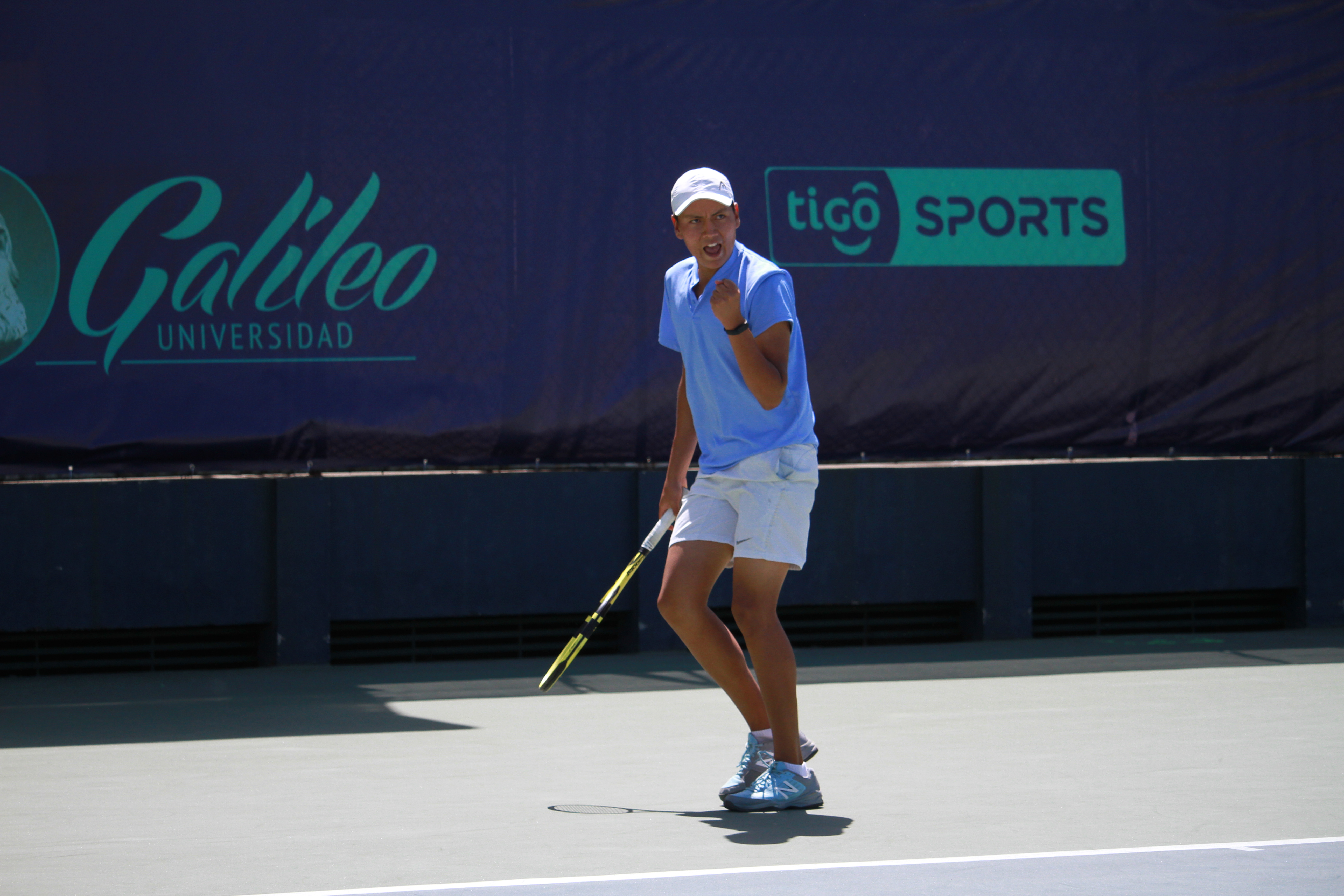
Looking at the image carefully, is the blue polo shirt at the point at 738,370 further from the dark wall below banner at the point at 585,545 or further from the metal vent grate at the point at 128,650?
the metal vent grate at the point at 128,650

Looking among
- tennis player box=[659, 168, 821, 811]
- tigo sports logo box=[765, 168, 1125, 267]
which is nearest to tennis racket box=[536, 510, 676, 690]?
tennis player box=[659, 168, 821, 811]

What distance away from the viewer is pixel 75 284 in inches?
303

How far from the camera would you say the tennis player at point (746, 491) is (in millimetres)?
4789

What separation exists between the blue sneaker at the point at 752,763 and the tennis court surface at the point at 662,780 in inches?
2.9

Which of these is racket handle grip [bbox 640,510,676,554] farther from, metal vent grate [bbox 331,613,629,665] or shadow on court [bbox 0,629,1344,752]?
metal vent grate [bbox 331,613,629,665]

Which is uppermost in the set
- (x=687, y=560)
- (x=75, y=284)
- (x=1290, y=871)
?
(x=75, y=284)

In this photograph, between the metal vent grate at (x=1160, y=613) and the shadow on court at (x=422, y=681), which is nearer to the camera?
the shadow on court at (x=422, y=681)

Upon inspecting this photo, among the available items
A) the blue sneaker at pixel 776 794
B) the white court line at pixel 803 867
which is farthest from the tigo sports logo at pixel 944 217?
the white court line at pixel 803 867

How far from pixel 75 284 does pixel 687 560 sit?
13.1 ft

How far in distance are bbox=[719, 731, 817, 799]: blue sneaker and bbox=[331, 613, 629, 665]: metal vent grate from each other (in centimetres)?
323

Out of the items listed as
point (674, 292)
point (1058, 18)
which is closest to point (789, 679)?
point (674, 292)

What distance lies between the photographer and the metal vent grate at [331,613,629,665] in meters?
8.12

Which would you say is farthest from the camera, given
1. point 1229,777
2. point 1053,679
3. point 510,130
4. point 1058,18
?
point 1058,18

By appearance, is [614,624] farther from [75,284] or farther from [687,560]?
[687,560]
